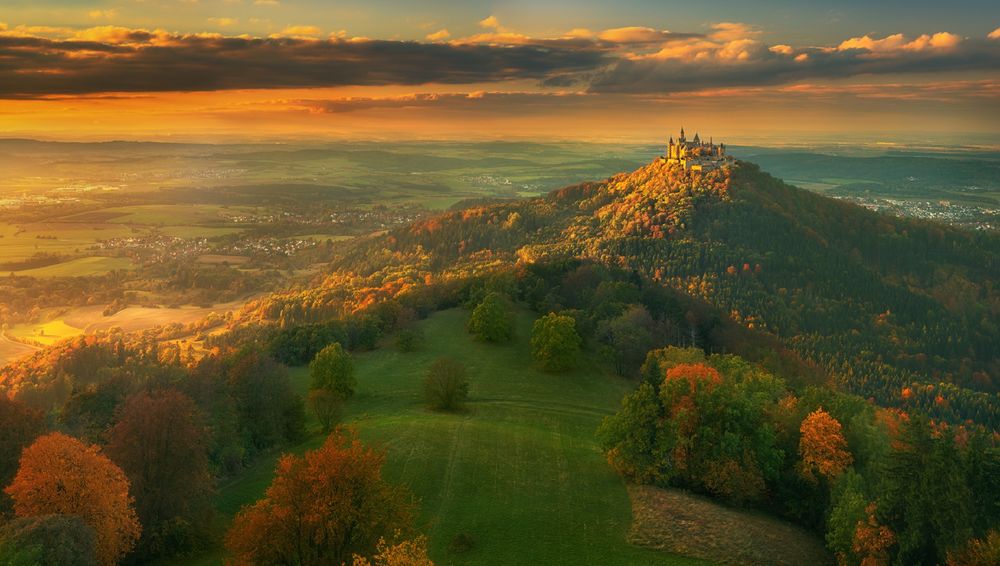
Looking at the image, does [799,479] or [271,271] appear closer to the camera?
[799,479]

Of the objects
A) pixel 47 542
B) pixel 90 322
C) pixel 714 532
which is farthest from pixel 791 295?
pixel 47 542

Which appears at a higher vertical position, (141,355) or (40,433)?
(40,433)

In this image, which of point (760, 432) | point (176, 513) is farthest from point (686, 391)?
point (176, 513)

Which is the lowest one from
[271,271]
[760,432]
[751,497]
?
[271,271]

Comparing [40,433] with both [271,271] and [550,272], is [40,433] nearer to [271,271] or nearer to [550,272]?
[550,272]

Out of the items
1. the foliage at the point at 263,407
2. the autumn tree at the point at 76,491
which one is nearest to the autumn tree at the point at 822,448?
the foliage at the point at 263,407
